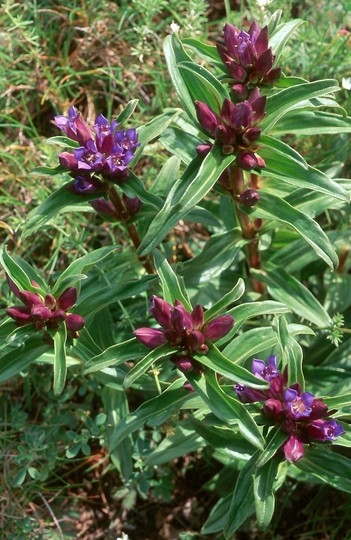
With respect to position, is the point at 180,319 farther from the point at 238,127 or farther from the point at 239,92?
the point at 239,92

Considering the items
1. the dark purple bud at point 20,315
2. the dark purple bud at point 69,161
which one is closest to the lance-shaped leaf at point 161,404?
the dark purple bud at point 20,315

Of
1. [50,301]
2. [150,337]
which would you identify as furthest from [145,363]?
[50,301]

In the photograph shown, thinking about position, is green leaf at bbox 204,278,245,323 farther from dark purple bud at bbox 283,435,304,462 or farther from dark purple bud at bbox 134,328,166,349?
dark purple bud at bbox 283,435,304,462

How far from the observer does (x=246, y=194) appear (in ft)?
9.13

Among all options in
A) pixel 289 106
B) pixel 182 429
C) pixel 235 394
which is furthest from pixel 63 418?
pixel 289 106

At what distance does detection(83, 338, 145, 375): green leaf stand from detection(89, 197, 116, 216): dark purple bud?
580mm

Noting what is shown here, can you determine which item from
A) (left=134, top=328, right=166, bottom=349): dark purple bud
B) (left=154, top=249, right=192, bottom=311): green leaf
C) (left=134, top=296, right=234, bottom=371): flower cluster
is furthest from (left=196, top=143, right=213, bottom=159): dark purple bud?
(left=134, top=328, right=166, bottom=349): dark purple bud

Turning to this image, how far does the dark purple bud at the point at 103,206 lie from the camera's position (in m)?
2.86

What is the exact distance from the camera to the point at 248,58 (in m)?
2.62

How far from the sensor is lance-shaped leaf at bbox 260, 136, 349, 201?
2.54 meters

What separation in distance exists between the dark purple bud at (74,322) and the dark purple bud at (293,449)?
2.77ft

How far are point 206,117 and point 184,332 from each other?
75 centimetres

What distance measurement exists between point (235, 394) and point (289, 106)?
3.46 feet

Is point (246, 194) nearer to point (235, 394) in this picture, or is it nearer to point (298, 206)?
point (298, 206)
